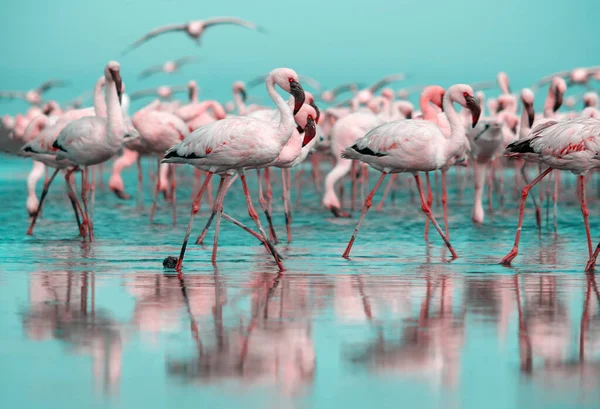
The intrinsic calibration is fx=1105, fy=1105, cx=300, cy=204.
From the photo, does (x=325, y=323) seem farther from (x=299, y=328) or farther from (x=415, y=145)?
(x=415, y=145)

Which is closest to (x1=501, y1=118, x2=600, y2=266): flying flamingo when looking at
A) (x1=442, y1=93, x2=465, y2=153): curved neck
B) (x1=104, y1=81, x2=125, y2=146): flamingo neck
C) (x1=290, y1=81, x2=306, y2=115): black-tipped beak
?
(x1=442, y1=93, x2=465, y2=153): curved neck

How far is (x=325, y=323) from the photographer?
645 centimetres

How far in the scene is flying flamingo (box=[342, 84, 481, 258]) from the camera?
34.4 feet

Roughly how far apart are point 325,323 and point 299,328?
0.23 metres

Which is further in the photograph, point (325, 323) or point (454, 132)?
point (454, 132)

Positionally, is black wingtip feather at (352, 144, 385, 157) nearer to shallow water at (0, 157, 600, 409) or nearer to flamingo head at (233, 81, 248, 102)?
shallow water at (0, 157, 600, 409)

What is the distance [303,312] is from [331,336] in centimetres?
82

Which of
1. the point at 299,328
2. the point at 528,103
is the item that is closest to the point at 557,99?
the point at 528,103

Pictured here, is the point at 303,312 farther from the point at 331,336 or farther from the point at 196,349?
the point at 196,349

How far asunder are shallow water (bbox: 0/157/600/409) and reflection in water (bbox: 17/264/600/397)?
1 cm

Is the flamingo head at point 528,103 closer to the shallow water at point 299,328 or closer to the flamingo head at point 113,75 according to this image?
the shallow water at point 299,328

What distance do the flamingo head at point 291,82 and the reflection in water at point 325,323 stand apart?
64.3 inches

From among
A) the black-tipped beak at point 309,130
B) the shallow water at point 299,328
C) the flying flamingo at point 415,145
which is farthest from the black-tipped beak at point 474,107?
the black-tipped beak at point 309,130

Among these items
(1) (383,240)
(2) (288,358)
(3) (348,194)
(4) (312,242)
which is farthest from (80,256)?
(3) (348,194)
